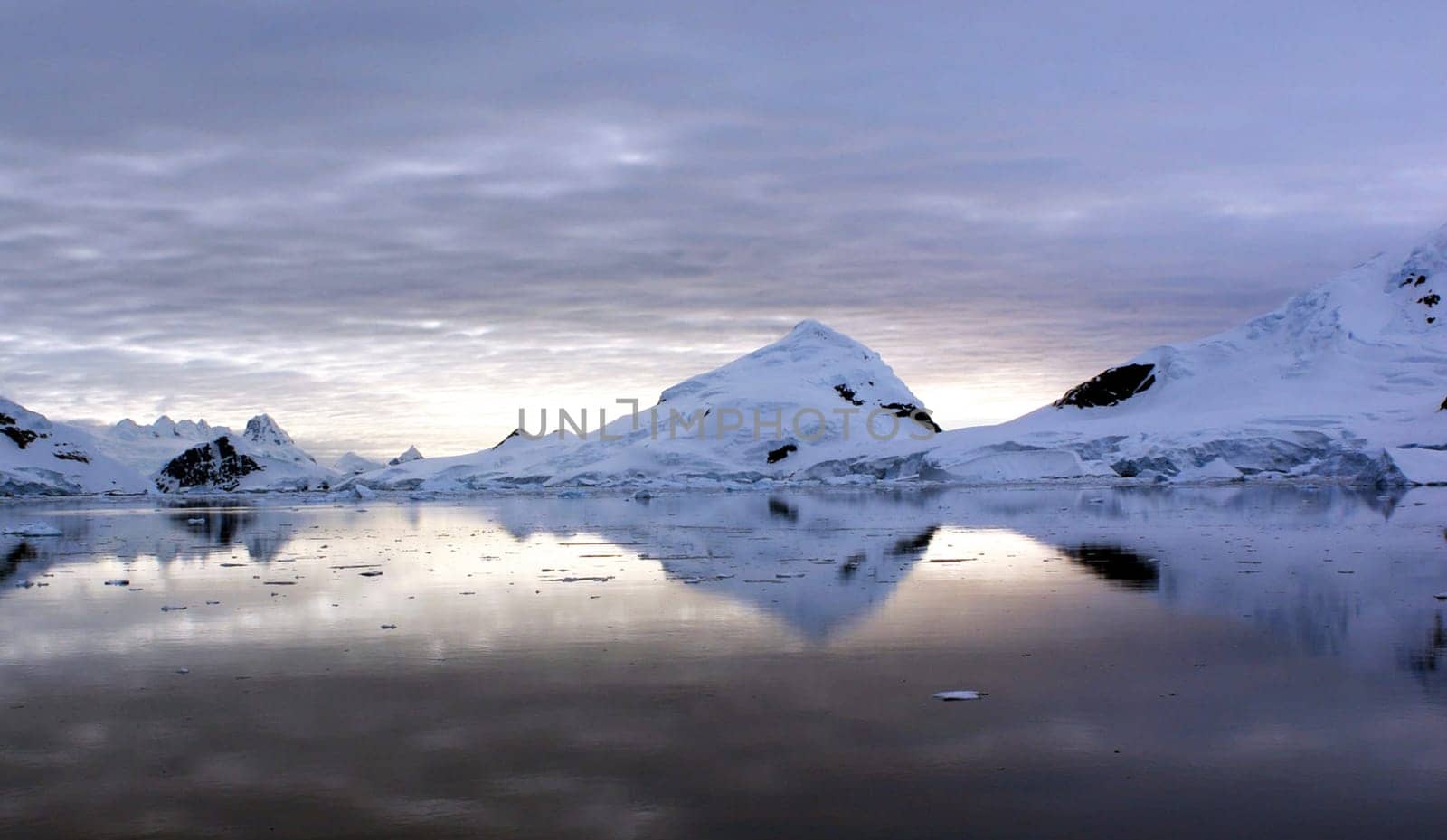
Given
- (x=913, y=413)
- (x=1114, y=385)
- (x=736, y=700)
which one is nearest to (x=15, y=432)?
(x=913, y=413)

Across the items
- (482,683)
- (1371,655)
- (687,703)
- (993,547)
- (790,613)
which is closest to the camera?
(687,703)

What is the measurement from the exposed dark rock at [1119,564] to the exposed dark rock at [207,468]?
10363 cm

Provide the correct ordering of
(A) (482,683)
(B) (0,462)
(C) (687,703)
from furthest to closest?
(B) (0,462) → (A) (482,683) → (C) (687,703)

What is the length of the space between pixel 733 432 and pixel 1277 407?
3054 centimetres

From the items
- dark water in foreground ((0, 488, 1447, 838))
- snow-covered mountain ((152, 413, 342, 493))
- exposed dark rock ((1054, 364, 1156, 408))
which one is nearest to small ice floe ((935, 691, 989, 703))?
dark water in foreground ((0, 488, 1447, 838))

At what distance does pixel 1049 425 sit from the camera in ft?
228

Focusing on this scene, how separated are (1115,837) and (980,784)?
72cm

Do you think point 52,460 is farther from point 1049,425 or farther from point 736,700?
point 736,700

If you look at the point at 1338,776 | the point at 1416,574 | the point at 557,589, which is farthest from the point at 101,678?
the point at 1416,574

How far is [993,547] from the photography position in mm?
16312

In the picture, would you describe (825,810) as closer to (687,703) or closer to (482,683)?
(687,703)

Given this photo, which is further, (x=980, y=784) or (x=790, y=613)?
(x=790, y=613)

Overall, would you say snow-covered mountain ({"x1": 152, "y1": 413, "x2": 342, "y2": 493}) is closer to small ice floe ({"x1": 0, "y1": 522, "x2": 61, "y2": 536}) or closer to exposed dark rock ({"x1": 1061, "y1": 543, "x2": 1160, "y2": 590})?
small ice floe ({"x1": 0, "y1": 522, "x2": 61, "y2": 536})

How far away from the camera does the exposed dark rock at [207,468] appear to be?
108125mm
